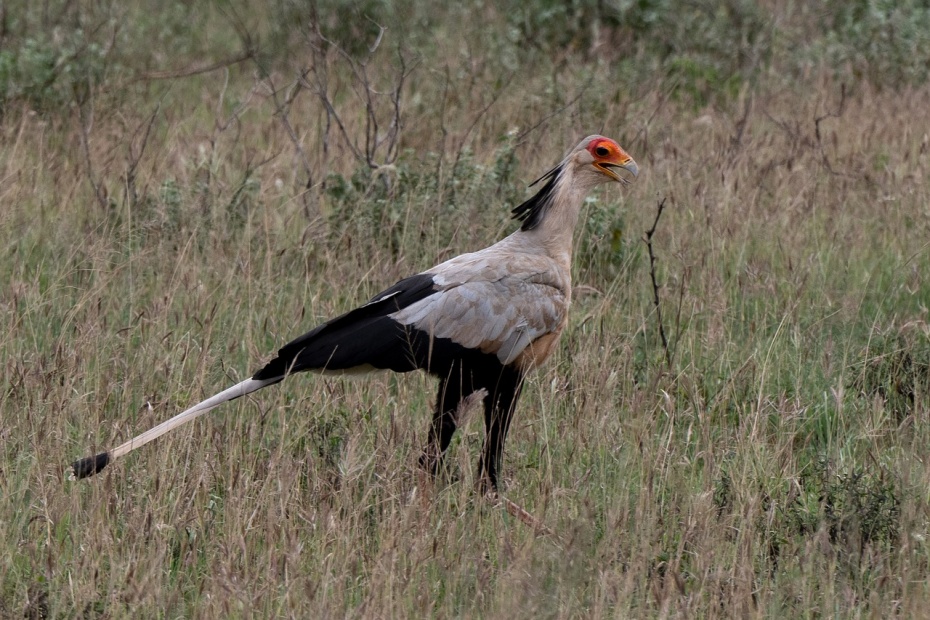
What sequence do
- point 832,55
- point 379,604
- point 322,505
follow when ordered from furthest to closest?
1. point 832,55
2. point 322,505
3. point 379,604

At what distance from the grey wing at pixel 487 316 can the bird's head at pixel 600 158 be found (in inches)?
25.8

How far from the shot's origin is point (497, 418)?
14.0 ft

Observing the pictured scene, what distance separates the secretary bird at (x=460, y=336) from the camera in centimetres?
402

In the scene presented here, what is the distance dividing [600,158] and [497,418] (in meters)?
1.09

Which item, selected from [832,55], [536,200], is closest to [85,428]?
[536,200]

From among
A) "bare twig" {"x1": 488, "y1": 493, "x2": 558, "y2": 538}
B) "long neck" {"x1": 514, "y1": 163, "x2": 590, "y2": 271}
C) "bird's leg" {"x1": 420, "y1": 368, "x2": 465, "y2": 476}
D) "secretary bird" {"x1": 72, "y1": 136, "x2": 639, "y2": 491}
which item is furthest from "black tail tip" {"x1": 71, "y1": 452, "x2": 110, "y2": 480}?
"long neck" {"x1": 514, "y1": 163, "x2": 590, "y2": 271}

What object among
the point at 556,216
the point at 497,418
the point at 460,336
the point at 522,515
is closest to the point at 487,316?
the point at 460,336

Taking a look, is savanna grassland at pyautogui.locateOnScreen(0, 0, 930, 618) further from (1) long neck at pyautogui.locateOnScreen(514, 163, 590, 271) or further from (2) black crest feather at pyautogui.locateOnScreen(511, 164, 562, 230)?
(2) black crest feather at pyautogui.locateOnScreen(511, 164, 562, 230)

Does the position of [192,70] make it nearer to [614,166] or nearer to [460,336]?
[614,166]

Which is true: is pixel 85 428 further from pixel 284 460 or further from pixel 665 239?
pixel 665 239

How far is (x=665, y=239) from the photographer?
603cm

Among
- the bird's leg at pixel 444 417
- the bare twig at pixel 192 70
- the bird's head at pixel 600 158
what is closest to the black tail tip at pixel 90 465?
the bird's leg at pixel 444 417

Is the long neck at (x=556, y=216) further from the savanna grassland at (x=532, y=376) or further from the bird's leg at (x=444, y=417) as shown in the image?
the bird's leg at (x=444, y=417)

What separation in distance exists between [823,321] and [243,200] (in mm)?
2734
